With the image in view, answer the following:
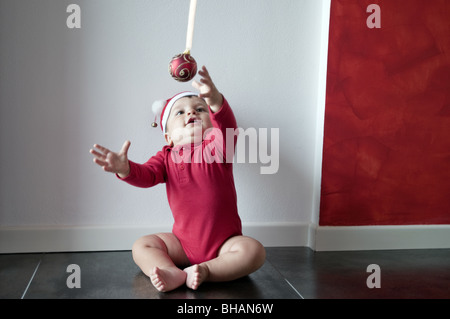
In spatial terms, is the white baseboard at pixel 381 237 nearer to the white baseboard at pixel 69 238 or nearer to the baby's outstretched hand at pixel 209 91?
the white baseboard at pixel 69 238

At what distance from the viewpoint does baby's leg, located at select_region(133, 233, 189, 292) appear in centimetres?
105

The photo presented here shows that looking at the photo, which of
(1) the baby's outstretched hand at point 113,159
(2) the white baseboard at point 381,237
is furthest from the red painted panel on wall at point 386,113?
(1) the baby's outstretched hand at point 113,159

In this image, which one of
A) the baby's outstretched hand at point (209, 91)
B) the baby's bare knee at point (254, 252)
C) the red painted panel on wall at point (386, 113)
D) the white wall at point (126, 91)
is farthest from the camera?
the red painted panel on wall at point (386, 113)

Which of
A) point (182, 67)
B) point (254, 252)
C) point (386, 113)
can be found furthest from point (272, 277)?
point (386, 113)

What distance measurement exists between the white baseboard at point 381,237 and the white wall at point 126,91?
0.31 feet

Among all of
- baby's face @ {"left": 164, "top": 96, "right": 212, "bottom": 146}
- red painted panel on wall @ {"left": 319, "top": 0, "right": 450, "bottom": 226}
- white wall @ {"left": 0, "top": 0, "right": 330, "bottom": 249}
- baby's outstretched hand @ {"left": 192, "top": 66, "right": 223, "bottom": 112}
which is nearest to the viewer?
baby's outstretched hand @ {"left": 192, "top": 66, "right": 223, "bottom": 112}

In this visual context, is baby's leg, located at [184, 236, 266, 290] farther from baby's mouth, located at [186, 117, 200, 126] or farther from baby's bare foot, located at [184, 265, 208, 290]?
baby's mouth, located at [186, 117, 200, 126]

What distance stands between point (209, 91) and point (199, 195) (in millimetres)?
330

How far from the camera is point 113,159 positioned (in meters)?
1.08

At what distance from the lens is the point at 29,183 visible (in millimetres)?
1388

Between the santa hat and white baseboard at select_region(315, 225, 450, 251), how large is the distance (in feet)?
2.11

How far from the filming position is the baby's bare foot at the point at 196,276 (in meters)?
1.06

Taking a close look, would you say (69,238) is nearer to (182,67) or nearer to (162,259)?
(162,259)

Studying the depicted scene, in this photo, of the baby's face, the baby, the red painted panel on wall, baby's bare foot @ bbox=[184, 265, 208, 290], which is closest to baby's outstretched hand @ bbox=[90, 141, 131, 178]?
the baby
